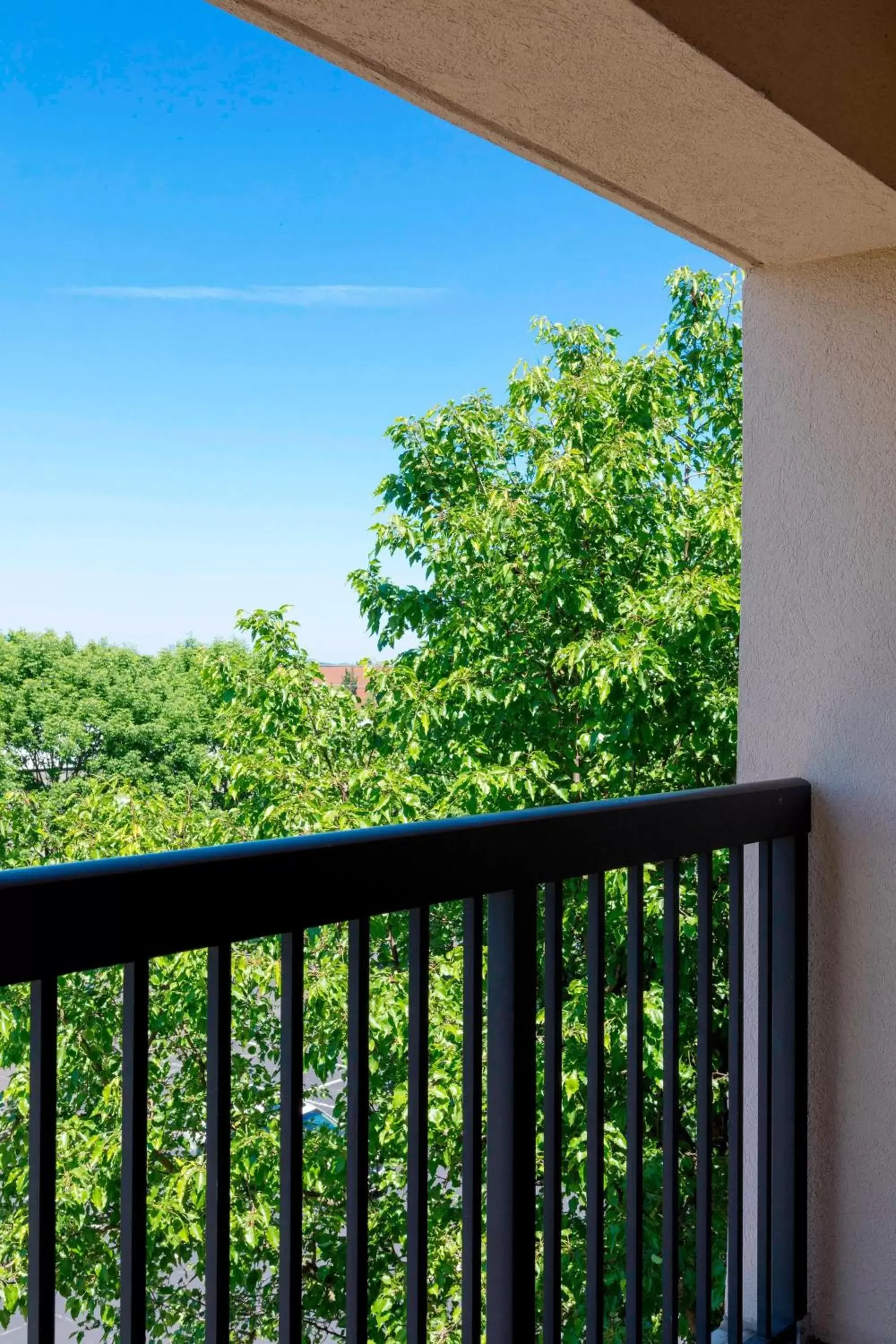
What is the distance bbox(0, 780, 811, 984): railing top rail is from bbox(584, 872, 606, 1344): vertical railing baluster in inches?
2.7

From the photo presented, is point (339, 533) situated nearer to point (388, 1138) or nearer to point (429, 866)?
point (388, 1138)

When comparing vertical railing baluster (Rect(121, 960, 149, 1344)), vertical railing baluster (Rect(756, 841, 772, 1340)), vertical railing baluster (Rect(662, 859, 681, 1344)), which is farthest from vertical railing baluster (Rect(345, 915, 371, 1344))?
vertical railing baluster (Rect(756, 841, 772, 1340))

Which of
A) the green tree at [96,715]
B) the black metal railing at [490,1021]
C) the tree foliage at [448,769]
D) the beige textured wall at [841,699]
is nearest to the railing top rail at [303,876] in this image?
the black metal railing at [490,1021]

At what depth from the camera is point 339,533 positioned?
3120 cm

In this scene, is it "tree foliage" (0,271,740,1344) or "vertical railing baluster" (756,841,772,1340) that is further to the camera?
"tree foliage" (0,271,740,1344)

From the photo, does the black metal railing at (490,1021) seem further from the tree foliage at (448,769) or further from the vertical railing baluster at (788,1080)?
the tree foliage at (448,769)

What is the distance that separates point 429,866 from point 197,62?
31.2 m

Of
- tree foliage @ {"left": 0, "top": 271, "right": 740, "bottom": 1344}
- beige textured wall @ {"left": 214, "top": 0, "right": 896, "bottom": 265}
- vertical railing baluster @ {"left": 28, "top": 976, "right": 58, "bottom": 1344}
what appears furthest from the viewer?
tree foliage @ {"left": 0, "top": 271, "right": 740, "bottom": 1344}

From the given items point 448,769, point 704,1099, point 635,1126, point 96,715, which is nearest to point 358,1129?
point 635,1126

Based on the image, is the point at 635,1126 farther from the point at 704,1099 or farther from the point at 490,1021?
the point at 490,1021

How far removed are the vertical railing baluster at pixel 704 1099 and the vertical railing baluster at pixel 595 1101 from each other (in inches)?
8.7

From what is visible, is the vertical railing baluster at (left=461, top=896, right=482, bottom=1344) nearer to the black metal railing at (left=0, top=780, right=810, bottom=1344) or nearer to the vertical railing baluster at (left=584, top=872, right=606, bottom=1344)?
the black metal railing at (left=0, top=780, right=810, bottom=1344)

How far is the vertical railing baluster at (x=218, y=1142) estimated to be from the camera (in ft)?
3.19

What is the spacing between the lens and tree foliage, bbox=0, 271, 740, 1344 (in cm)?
710
